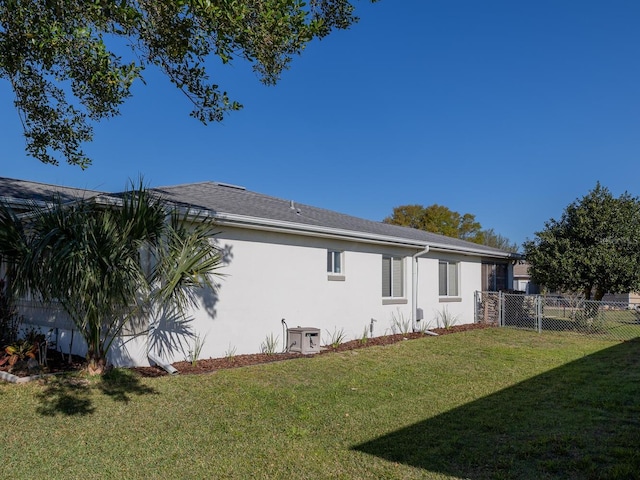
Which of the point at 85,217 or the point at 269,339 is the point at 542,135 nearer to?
the point at 269,339

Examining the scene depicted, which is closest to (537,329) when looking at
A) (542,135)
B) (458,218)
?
(542,135)

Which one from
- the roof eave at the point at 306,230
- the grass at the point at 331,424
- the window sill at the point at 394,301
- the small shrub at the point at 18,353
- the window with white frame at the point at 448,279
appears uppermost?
the roof eave at the point at 306,230

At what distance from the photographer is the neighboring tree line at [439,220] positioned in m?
38.0

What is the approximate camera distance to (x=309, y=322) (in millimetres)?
10297

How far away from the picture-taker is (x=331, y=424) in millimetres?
5160

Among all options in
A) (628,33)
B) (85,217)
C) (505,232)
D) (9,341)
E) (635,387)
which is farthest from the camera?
(505,232)

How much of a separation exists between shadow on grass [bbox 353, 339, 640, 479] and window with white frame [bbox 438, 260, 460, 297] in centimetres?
777

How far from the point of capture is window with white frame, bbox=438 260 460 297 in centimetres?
1489

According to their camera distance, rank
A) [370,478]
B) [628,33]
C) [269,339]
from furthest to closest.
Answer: [628,33] < [269,339] < [370,478]

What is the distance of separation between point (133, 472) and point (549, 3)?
12731 mm

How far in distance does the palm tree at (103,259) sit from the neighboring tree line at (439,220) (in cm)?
3204

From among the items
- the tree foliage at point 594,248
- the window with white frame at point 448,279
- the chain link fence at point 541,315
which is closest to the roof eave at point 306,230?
the window with white frame at point 448,279

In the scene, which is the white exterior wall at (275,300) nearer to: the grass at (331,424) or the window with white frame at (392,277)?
the window with white frame at (392,277)

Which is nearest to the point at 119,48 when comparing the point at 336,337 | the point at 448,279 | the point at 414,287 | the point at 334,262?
the point at 334,262
